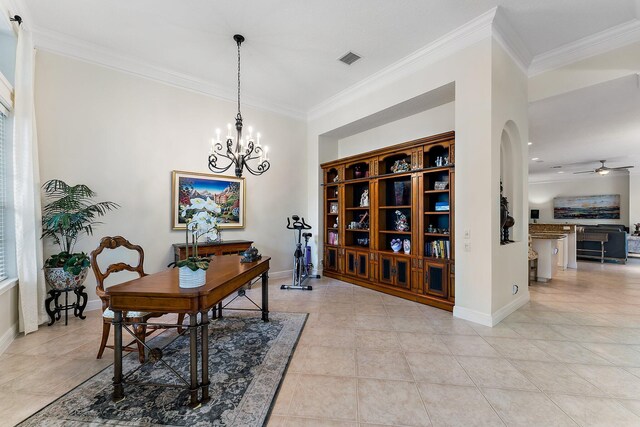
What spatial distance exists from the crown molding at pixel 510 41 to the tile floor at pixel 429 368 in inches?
128

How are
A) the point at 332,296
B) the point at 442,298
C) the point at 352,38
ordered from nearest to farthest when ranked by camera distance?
the point at 352,38, the point at 442,298, the point at 332,296

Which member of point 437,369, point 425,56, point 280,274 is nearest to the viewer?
point 437,369

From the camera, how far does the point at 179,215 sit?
4164mm

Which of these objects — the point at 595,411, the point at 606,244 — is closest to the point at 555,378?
the point at 595,411

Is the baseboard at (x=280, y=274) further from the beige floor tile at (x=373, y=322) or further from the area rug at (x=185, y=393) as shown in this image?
the area rug at (x=185, y=393)

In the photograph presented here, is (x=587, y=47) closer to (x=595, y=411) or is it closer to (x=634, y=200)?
(x=595, y=411)

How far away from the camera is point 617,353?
2.43m

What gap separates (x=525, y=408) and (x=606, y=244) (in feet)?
29.7

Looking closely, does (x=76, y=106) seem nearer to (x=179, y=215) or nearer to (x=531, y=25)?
(x=179, y=215)

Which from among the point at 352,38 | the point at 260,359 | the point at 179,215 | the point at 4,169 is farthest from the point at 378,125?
the point at 4,169

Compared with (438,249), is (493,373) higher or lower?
lower

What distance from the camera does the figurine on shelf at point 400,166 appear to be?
13.8 ft

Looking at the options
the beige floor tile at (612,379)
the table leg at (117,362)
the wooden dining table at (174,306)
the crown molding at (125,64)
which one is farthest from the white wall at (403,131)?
the table leg at (117,362)

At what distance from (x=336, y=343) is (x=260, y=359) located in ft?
2.42
